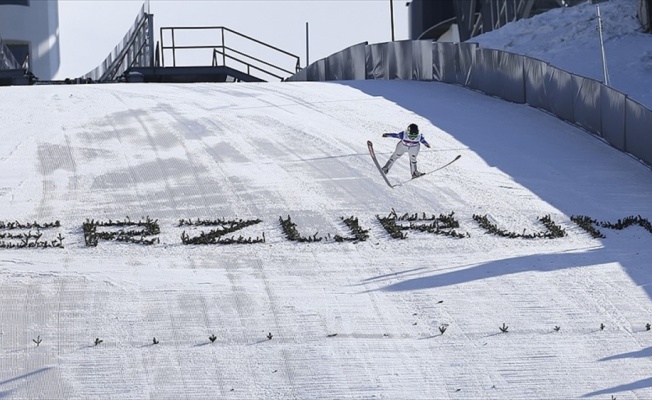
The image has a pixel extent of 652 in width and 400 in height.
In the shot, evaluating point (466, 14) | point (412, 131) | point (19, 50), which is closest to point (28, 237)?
point (412, 131)

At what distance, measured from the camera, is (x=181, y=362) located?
14.7m

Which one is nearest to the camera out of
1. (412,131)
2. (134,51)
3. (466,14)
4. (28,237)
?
(28,237)

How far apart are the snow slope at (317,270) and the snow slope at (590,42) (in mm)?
7544

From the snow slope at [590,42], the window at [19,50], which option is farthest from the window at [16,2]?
the snow slope at [590,42]

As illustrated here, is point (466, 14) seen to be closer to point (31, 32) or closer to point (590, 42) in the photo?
point (590, 42)

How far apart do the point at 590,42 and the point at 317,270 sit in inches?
896

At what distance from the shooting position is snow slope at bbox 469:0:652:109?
3503 centimetres

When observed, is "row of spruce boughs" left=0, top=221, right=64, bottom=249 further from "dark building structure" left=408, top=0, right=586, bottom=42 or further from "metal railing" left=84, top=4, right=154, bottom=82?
"dark building structure" left=408, top=0, right=586, bottom=42

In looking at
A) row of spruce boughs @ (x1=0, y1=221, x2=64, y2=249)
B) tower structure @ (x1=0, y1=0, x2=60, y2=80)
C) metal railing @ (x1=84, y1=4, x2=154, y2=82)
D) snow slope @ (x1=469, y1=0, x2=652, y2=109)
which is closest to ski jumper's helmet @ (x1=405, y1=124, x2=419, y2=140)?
row of spruce boughs @ (x1=0, y1=221, x2=64, y2=249)

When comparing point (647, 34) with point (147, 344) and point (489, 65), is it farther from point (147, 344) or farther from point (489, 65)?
point (147, 344)

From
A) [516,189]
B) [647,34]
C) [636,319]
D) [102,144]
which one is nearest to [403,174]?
[516,189]

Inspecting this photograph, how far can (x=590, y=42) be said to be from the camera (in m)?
38.8

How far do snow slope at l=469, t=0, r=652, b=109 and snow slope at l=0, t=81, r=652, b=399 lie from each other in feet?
24.7

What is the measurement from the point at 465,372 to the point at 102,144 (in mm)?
12787
